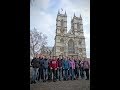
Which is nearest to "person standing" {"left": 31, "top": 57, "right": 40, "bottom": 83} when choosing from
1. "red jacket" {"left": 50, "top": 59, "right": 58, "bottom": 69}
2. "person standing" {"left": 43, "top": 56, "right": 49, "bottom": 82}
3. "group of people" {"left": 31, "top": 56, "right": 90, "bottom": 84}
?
"group of people" {"left": 31, "top": 56, "right": 90, "bottom": 84}

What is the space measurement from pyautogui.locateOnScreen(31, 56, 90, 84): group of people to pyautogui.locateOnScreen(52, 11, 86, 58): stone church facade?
177 ft

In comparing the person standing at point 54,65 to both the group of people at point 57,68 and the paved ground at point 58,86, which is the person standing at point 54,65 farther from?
the paved ground at point 58,86

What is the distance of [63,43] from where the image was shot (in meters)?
70.6

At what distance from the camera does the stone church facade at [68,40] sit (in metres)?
69.5

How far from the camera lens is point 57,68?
12.6 metres

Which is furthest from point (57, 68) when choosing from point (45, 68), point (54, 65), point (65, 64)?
point (45, 68)

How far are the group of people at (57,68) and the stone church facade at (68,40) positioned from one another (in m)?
54.1

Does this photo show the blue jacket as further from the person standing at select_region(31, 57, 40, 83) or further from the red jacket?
the person standing at select_region(31, 57, 40, 83)

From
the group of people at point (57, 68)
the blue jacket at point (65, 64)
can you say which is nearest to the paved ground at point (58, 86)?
the group of people at point (57, 68)

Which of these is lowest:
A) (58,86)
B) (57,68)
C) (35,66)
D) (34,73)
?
(58,86)

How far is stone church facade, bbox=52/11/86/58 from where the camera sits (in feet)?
228

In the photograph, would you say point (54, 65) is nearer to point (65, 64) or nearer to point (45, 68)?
point (45, 68)

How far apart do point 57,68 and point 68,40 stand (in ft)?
195
